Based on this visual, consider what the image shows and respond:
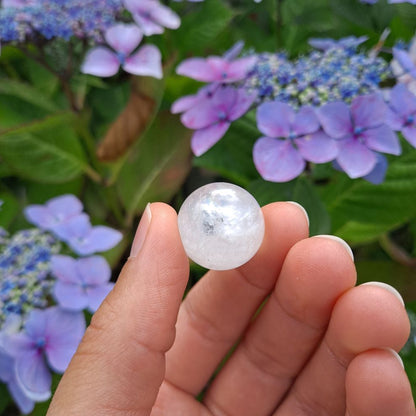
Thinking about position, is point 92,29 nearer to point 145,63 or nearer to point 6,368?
point 145,63

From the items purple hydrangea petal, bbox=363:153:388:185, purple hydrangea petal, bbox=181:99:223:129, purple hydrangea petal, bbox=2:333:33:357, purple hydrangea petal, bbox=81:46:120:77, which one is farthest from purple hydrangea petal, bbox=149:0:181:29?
purple hydrangea petal, bbox=2:333:33:357

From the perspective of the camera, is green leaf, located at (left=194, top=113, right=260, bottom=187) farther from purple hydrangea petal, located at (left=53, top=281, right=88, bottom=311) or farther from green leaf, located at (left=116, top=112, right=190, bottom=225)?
purple hydrangea petal, located at (left=53, top=281, right=88, bottom=311)

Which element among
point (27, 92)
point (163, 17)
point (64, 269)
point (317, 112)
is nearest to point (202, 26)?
point (163, 17)

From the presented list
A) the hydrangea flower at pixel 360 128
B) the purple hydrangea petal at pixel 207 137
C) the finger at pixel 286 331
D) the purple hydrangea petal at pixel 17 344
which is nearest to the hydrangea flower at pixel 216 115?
the purple hydrangea petal at pixel 207 137

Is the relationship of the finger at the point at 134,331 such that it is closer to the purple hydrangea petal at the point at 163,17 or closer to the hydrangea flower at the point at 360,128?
the hydrangea flower at the point at 360,128

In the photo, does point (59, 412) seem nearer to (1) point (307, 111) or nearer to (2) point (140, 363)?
(2) point (140, 363)
